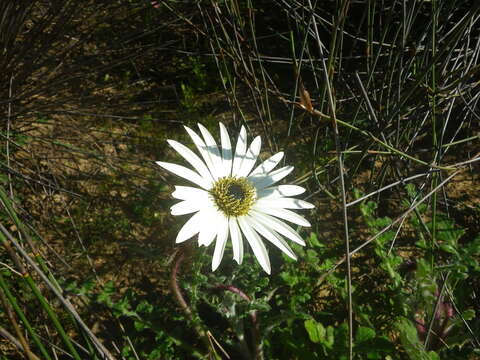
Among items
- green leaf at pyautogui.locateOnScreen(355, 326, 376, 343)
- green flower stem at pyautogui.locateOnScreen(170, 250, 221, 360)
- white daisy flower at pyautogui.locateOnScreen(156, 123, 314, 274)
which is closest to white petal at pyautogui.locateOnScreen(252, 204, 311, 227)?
white daisy flower at pyautogui.locateOnScreen(156, 123, 314, 274)

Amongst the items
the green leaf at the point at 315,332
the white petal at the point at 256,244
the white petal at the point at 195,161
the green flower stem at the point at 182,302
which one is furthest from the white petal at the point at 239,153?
the green leaf at the point at 315,332

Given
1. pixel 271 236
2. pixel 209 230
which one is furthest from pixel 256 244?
pixel 209 230

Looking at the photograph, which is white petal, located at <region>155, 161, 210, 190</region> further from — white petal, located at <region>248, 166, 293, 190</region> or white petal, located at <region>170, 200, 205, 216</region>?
white petal, located at <region>248, 166, 293, 190</region>

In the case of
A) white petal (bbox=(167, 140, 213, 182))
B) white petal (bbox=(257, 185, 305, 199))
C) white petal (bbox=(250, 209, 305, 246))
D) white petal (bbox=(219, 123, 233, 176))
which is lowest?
white petal (bbox=(250, 209, 305, 246))

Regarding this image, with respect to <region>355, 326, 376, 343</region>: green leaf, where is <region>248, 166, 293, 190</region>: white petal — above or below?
above

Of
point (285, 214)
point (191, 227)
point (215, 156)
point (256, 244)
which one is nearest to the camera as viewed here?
point (191, 227)

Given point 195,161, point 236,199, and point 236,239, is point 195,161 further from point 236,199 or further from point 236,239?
point 236,239

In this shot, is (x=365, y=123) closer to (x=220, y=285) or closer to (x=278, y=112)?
(x=278, y=112)
